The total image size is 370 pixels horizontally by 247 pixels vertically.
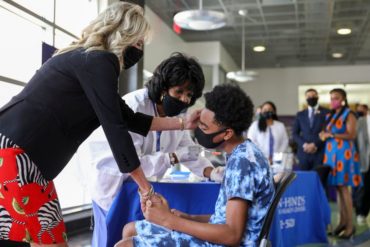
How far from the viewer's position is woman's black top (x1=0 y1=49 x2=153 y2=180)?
1.29 meters

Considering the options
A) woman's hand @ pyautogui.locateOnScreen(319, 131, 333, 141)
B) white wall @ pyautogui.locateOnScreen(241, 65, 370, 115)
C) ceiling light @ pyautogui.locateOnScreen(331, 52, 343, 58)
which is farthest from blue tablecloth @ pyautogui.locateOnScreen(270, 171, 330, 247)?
white wall @ pyautogui.locateOnScreen(241, 65, 370, 115)

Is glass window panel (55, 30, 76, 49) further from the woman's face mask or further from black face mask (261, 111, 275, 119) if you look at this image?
the woman's face mask

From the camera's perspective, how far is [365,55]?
1070 centimetres

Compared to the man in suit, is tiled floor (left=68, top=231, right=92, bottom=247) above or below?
below

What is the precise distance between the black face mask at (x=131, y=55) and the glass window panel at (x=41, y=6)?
247 centimetres

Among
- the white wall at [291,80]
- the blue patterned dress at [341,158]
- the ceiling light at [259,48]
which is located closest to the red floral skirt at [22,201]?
the blue patterned dress at [341,158]

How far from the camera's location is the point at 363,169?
5488mm

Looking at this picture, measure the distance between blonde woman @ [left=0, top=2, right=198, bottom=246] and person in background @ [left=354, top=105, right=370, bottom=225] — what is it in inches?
178

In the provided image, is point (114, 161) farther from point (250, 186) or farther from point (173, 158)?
point (250, 186)

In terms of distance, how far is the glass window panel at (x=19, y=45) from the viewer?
138 inches

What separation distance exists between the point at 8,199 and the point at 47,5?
337cm

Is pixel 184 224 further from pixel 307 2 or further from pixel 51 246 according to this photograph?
pixel 307 2

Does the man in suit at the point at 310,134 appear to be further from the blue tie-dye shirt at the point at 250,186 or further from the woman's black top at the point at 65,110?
the woman's black top at the point at 65,110

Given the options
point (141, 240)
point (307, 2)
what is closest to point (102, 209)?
point (141, 240)
